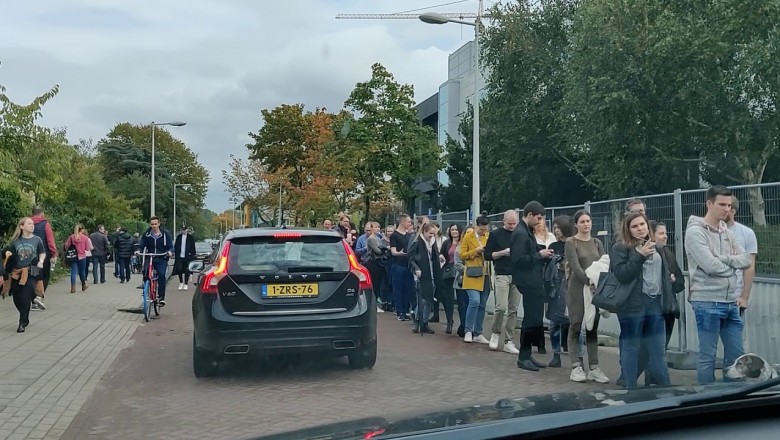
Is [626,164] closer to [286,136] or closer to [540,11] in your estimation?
[540,11]

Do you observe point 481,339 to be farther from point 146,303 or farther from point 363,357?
point 146,303

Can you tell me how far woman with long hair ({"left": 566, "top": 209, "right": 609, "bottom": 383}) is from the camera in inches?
320

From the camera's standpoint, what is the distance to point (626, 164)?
31.4 m

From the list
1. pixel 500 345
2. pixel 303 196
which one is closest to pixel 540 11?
pixel 303 196

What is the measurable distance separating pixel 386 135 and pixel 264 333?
2228 cm

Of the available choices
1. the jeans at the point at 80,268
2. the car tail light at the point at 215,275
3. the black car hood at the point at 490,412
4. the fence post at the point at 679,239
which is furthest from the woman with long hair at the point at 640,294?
the jeans at the point at 80,268

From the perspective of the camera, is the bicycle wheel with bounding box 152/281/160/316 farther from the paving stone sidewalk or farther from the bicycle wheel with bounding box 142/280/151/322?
the paving stone sidewalk

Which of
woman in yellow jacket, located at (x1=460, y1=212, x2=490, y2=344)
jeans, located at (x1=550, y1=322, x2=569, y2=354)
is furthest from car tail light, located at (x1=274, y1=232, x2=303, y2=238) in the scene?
jeans, located at (x1=550, y1=322, x2=569, y2=354)

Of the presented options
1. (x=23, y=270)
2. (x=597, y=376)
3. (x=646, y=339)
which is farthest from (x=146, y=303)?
(x=646, y=339)

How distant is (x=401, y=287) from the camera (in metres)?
14.1

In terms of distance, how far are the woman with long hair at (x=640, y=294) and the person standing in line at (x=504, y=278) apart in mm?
2458

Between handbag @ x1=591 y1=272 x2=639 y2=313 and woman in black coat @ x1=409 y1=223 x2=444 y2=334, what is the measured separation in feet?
15.1

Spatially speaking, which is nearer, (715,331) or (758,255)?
(715,331)

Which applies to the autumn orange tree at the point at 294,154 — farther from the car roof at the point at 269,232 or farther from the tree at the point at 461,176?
the car roof at the point at 269,232
